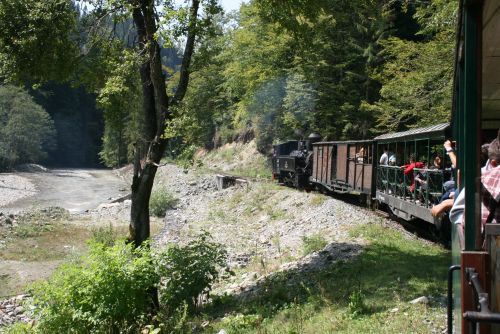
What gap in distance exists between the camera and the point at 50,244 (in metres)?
22.6

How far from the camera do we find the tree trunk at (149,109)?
38.2 ft

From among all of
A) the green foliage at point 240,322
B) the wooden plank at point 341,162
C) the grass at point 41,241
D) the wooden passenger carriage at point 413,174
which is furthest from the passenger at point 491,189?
the wooden plank at point 341,162

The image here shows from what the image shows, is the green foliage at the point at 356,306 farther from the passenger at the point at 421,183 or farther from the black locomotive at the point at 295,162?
the black locomotive at the point at 295,162

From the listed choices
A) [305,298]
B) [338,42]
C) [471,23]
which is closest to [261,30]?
[338,42]

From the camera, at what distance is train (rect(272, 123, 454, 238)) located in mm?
12336

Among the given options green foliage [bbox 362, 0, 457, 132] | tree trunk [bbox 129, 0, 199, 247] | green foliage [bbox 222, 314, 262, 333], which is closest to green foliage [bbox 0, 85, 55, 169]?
green foliage [bbox 362, 0, 457, 132]

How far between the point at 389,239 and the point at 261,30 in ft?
79.0

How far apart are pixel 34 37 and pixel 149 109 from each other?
2.90 m

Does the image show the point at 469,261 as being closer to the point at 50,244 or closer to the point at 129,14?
the point at 129,14

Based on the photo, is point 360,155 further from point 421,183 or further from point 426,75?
point 421,183

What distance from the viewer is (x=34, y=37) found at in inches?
444

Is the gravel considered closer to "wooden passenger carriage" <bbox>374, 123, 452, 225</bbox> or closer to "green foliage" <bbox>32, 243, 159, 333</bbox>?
"wooden passenger carriage" <bbox>374, 123, 452, 225</bbox>

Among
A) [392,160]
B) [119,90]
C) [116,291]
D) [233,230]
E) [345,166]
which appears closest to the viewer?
[116,291]

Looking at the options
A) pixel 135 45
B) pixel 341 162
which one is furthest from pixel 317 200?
pixel 135 45
